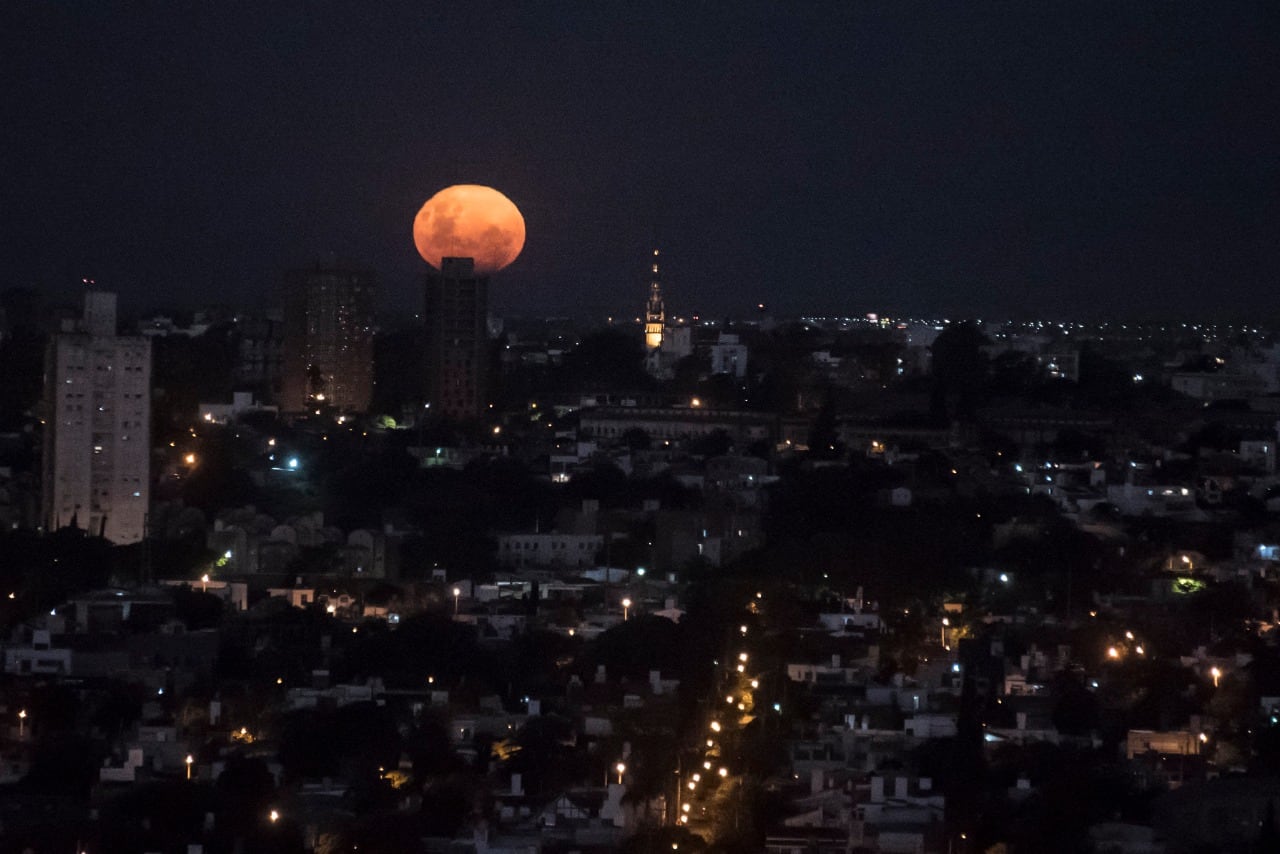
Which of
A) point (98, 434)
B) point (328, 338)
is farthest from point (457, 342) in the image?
point (98, 434)

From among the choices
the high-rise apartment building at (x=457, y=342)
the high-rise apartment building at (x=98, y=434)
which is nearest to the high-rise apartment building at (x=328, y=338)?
the high-rise apartment building at (x=457, y=342)

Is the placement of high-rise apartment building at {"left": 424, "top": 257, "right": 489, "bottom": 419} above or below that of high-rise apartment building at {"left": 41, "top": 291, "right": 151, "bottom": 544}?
above

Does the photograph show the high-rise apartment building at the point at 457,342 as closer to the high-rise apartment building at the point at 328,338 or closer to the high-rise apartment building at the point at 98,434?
the high-rise apartment building at the point at 328,338

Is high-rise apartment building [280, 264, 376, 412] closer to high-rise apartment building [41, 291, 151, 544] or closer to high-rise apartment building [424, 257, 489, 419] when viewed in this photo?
high-rise apartment building [424, 257, 489, 419]

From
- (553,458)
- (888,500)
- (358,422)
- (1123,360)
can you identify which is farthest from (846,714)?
(1123,360)

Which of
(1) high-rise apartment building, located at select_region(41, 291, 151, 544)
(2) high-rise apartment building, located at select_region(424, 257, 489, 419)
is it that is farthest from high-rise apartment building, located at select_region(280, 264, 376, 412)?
(1) high-rise apartment building, located at select_region(41, 291, 151, 544)

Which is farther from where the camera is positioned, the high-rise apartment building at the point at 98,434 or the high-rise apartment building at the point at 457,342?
the high-rise apartment building at the point at 457,342
